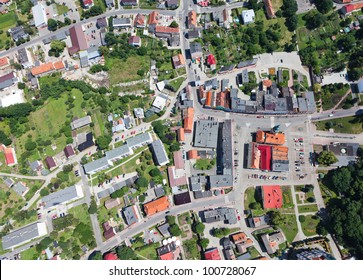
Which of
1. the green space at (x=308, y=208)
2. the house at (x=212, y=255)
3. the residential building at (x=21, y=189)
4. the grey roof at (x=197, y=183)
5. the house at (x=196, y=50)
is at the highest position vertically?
the house at (x=196, y=50)

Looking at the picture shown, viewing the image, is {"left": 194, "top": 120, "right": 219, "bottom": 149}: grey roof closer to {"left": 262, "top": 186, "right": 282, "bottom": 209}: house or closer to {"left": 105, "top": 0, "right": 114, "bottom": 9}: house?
{"left": 262, "top": 186, "right": 282, "bottom": 209}: house

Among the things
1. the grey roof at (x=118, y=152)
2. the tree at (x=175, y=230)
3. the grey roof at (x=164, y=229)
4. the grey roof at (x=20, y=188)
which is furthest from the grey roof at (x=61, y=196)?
the tree at (x=175, y=230)

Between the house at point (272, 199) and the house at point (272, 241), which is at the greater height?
the house at point (272, 199)

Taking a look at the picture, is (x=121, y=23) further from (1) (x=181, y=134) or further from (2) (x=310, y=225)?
(2) (x=310, y=225)

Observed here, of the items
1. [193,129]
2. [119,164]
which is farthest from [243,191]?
[119,164]

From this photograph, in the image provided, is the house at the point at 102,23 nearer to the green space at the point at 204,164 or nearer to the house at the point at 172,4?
the house at the point at 172,4

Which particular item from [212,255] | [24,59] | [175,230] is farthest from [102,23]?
[212,255]

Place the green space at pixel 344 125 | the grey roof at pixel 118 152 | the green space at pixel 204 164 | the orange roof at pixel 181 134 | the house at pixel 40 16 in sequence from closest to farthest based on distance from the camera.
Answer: the green space at pixel 344 125
the green space at pixel 204 164
the grey roof at pixel 118 152
the orange roof at pixel 181 134
the house at pixel 40 16
